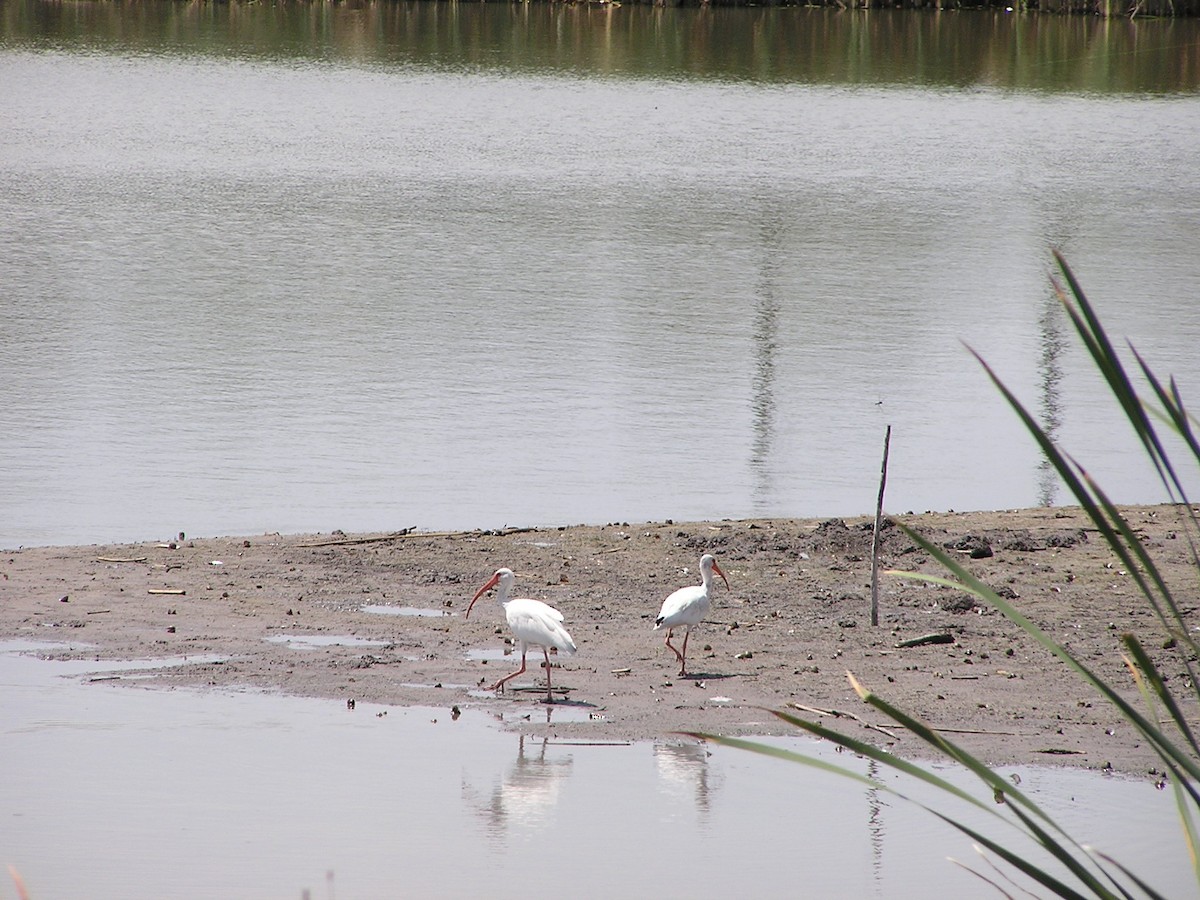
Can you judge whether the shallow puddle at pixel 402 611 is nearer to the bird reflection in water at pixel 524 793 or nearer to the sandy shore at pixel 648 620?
the sandy shore at pixel 648 620

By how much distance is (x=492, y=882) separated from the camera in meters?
6.02

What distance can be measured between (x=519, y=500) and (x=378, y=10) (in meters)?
50.1

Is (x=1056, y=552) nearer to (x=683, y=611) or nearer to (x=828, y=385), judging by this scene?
(x=683, y=611)

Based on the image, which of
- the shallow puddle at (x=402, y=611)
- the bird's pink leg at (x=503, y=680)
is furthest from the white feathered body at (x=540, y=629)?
the shallow puddle at (x=402, y=611)

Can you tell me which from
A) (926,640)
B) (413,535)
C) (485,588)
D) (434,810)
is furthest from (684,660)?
(413,535)

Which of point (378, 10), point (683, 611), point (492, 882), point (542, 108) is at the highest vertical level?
point (378, 10)

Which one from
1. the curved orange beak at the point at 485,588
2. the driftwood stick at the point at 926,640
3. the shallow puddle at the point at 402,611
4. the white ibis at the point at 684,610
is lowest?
the shallow puddle at the point at 402,611

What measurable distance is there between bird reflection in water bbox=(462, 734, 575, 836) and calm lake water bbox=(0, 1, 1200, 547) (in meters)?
2.51

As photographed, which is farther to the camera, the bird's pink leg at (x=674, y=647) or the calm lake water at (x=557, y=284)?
Result: the calm lake water at (x=557, y=284)

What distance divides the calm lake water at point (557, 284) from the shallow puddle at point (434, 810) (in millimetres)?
2106

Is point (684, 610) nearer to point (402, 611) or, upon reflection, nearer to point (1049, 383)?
point (402, 611)

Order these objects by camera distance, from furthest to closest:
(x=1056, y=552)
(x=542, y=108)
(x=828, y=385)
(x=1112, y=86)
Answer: (x=1112, y=86), (x=542, y=108), (x=828, y=385), (x=1056, y=552)

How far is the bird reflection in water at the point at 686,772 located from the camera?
22.1ft

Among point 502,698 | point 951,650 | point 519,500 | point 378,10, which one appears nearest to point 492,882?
point 502,698
